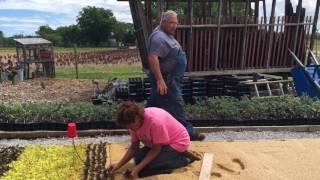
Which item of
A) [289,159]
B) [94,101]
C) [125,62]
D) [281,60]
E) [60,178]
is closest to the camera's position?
[60,178]

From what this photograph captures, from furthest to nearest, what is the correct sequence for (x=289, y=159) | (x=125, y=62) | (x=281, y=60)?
(x=125, y=62)
(x=281, y=60)
(x=289, y=159)

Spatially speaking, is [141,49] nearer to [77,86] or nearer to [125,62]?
[77,86]

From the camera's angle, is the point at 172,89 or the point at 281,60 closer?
the point at 172,89

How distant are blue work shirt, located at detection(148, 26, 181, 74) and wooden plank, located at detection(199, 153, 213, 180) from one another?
1.30 m

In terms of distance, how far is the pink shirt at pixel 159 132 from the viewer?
532cm

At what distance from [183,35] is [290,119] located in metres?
3.82

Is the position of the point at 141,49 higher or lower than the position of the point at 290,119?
higher

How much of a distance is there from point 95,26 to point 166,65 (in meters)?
39.3

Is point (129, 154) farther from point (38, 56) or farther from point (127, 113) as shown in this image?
point (38, 56)

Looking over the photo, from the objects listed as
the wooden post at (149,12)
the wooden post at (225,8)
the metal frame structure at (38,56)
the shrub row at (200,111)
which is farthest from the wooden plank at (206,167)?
the metal frame structure at (38,56)

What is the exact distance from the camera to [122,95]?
480 inches

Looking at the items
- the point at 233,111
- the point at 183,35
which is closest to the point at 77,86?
the point at 183,35

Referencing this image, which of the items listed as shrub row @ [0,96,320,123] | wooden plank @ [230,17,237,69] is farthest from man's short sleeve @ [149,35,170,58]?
wooden plank @ [230,17,237,69]

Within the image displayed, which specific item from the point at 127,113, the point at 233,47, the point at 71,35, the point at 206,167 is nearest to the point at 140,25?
the point at 233,47
